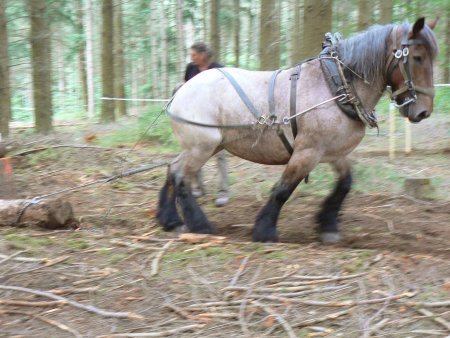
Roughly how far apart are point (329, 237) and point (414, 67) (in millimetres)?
1887

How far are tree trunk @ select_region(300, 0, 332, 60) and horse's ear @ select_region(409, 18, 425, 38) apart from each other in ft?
9.79

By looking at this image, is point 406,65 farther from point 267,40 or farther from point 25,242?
point 267,40

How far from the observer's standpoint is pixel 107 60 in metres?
15.6

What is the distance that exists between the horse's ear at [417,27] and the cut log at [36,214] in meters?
4.00

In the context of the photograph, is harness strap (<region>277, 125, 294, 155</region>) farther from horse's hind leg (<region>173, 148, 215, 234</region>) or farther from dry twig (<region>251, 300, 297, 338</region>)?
dry twig (<region>251, 300, 297, 338</region>)

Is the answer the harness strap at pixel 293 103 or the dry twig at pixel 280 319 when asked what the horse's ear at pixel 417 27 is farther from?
the dry twig at pixel 280 319

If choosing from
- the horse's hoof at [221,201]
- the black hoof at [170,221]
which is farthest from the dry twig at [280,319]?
the horse's hoof at [221,201]

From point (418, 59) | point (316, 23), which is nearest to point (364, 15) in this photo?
point (316, 23)

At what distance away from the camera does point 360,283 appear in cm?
383

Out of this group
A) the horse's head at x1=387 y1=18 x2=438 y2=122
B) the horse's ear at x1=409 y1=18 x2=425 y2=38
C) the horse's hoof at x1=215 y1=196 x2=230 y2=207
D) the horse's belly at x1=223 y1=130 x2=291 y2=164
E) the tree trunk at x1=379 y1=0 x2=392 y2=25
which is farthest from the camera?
the tree trunk at x1=379 y1=0 x2=392 y2=25

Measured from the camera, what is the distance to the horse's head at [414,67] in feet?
15.0

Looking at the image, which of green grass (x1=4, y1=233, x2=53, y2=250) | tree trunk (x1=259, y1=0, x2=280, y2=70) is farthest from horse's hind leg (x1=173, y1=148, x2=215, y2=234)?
tree trunk (x1=259, y1=0, x2=280, y2=70)

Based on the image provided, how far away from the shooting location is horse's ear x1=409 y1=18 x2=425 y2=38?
4426mm

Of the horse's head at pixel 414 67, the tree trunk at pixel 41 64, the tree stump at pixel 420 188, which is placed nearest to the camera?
the horse's head at pixel 414 67
